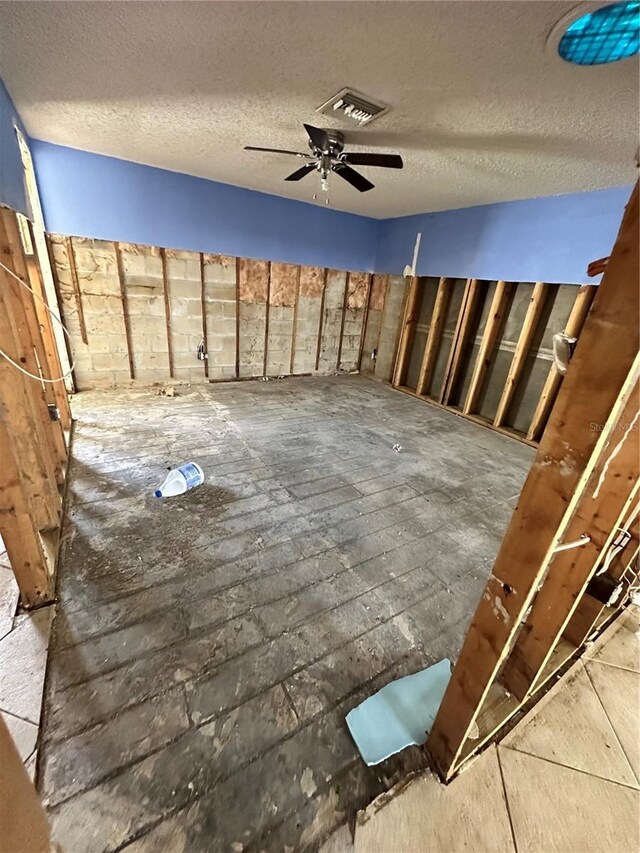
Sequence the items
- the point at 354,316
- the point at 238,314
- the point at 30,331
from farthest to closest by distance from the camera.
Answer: the point at 354,316, the point at 238,314, the point at 30,331

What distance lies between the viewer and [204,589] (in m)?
1.89

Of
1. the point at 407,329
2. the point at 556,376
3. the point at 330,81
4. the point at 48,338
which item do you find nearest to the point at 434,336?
the point at 407,329

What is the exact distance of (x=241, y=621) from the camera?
174 centimetres

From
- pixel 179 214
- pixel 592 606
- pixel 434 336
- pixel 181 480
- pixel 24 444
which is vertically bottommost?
pixel 181 480

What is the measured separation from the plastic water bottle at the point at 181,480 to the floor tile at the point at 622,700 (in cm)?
260

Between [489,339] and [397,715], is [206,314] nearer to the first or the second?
[489,339]

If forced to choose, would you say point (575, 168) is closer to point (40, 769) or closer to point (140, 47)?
point (140, 47)

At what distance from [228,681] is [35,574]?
1.06 metres

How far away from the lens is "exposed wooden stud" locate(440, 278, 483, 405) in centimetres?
473

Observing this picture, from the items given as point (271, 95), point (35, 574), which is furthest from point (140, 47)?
point (35, 574)

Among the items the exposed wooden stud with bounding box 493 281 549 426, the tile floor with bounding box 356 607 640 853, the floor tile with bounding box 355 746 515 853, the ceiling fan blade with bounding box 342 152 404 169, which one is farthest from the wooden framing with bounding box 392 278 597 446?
the floor tile with bounding box 355 746 515 853

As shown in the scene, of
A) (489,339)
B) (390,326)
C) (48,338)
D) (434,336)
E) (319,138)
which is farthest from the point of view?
(390,326)

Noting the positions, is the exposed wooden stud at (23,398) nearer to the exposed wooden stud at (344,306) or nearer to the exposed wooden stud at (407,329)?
the exposed wooden stud at (344,306)

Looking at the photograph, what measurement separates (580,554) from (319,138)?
116 inches
